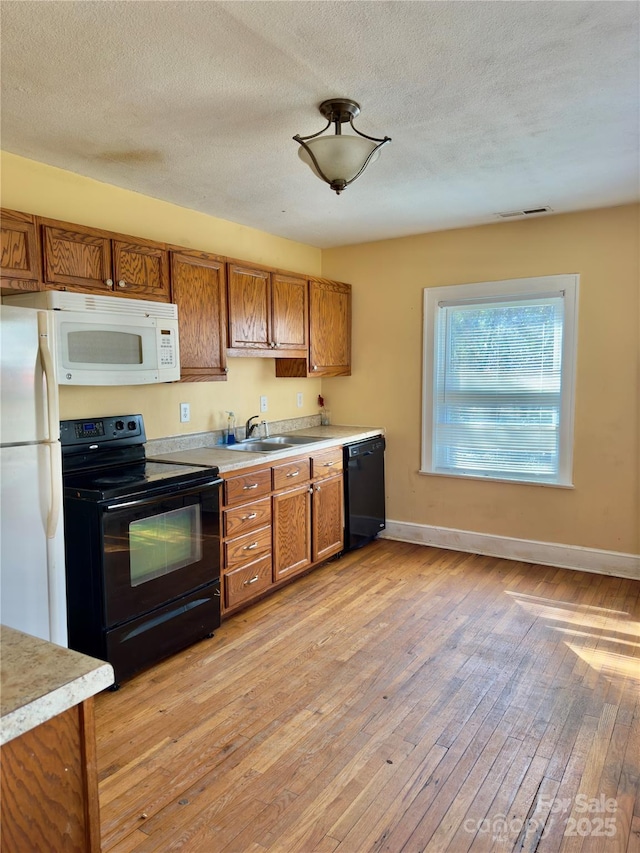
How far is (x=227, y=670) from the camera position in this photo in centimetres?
276

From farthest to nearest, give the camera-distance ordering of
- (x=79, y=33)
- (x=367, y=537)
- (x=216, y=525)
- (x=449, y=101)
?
(x=367, y=537) → (x=216, y=525) → (x=449, y=101) → (x=79, y=33)

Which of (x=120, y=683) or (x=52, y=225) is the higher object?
(x=52, y=225)

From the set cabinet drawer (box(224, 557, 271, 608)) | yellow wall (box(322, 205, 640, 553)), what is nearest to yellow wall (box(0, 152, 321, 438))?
yellow wall (box(322, 205, 640, 553))

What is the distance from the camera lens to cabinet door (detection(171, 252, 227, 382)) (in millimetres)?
3268

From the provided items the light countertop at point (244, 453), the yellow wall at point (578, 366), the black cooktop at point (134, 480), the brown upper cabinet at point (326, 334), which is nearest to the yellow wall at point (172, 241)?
the light countertop at point (244, 453)

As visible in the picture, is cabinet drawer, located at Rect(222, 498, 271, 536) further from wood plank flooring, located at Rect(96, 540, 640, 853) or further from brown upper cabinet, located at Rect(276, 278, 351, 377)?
brown upper cabinet, located at Rect(276, 278, 351, 377)

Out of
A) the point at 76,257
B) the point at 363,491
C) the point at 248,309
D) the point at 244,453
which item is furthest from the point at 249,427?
the point at 76,257

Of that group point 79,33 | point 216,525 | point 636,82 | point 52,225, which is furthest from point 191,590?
point 636,82

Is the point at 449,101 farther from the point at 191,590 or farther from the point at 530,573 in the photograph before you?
the point at 530,573

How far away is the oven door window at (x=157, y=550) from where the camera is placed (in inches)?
99.6

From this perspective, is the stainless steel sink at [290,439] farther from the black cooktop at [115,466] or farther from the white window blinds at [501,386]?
the black cooktop at [115,466]

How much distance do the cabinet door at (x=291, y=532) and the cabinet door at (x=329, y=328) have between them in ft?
3.73

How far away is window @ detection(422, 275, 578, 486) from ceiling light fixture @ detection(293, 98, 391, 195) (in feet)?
7.33

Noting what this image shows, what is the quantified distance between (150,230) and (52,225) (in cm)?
93
